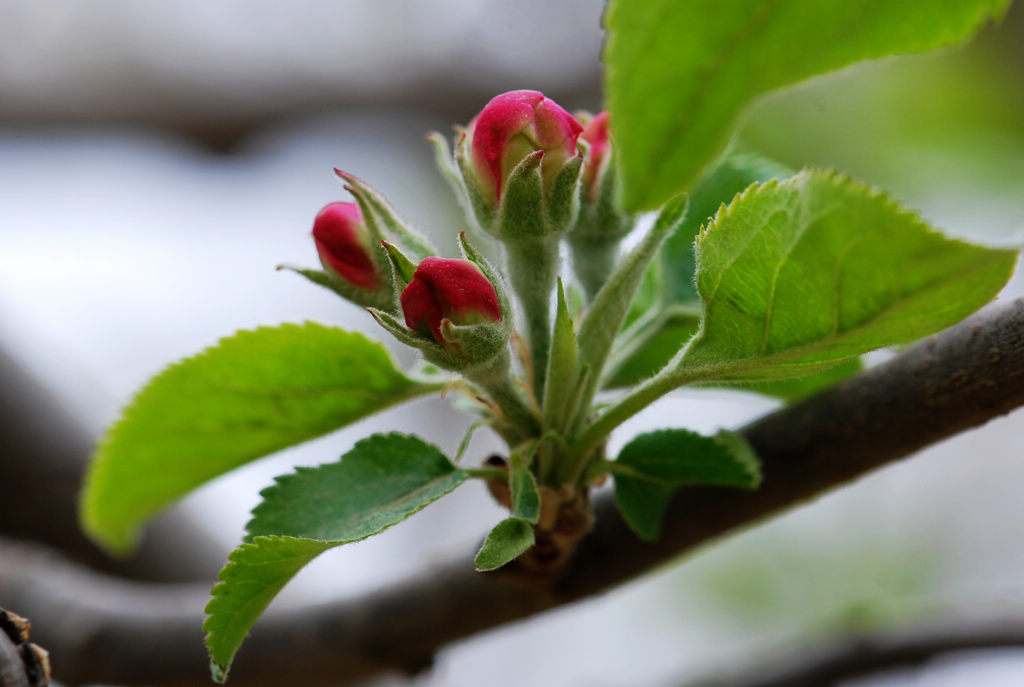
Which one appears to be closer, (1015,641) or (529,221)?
(529,221)

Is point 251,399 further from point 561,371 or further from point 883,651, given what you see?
point 883,651

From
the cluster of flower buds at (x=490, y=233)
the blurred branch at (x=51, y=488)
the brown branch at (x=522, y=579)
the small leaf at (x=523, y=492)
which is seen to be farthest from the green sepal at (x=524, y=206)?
the blurred branch at (x=51, y=488)

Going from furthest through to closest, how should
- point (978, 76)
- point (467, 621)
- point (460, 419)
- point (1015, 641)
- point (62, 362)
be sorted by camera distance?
point (460, 419) → point (978, 76) → point (62, 362) → point (1015, 641) → point (467, 621)

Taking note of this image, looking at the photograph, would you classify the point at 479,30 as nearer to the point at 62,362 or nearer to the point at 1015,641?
the point at 62,362

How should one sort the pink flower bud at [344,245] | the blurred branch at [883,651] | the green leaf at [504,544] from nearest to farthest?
the green leaf at [504,544] < the pink flower bud at [344,245] < the blurred branch at [883,651]

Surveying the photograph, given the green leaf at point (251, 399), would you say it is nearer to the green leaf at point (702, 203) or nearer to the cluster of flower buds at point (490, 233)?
the cluster of flower buds at point (490, 233)

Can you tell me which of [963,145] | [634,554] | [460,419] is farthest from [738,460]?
[460,419]

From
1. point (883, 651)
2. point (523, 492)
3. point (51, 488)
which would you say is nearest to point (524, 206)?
point (523, 492)
